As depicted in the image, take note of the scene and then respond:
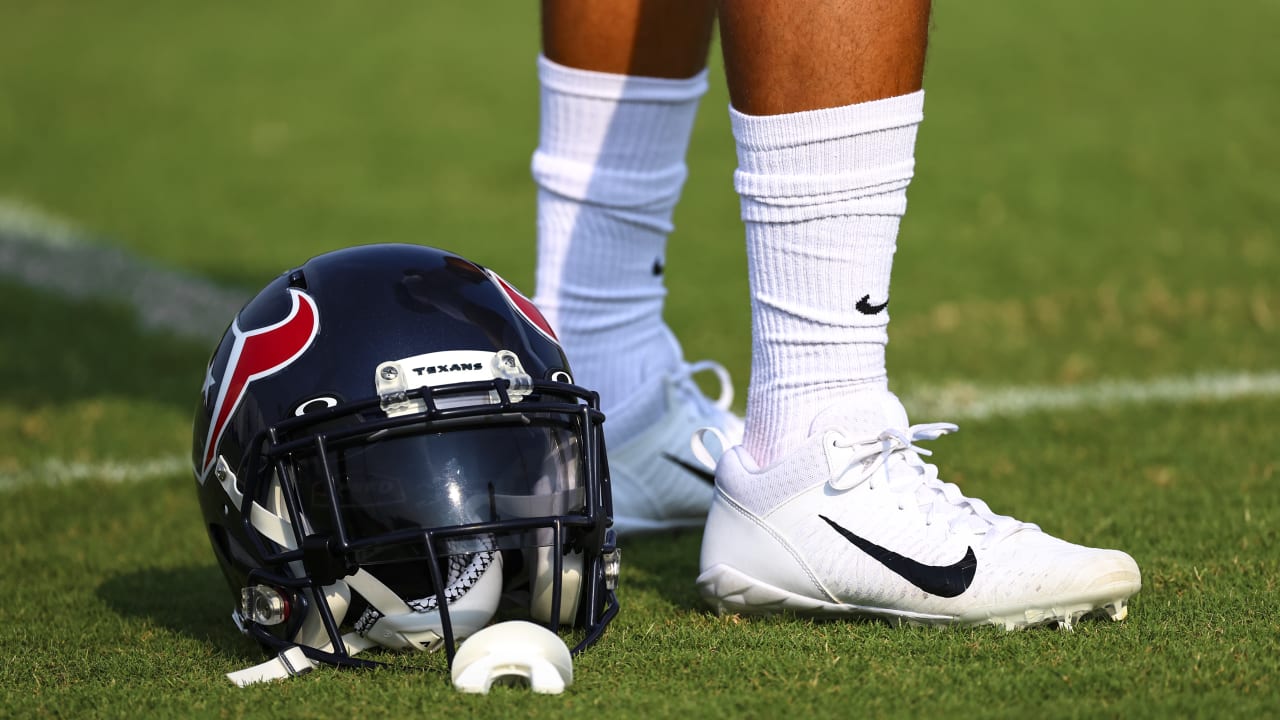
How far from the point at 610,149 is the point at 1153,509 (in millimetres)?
1248

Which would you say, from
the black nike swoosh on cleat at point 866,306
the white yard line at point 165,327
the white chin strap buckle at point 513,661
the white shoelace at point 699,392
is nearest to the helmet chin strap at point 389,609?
the white chin strap buckle at point 513,661

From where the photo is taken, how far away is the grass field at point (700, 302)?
1.79 meters

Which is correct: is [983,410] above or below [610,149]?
below

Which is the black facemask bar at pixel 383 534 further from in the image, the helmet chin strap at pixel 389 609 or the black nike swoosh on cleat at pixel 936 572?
the black nike swoosh on cleat at pixel 936 572

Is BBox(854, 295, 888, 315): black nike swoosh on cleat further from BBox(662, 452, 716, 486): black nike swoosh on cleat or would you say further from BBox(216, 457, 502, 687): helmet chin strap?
BBox(662, 452, 716, 486): black nike swoosh on cleat

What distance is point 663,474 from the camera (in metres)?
2.65

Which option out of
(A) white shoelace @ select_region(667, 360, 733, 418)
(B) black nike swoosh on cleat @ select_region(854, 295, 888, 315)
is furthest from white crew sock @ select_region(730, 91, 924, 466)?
(A) white shoelace @ select_region(667, 360, 733, 418)

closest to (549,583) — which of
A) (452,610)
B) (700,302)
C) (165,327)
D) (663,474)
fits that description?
(452,610)

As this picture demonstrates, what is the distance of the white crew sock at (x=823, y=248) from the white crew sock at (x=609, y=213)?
0.59 metres

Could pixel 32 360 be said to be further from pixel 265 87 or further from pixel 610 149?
pixel 265 87

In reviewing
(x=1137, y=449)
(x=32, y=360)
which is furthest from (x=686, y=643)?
(x=32, y=360)

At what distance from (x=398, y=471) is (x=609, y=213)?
96 cm

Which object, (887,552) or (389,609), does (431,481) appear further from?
(887,552)

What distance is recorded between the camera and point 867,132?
191cm
